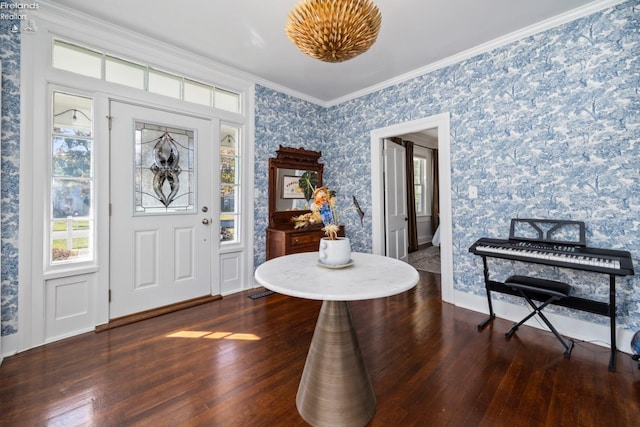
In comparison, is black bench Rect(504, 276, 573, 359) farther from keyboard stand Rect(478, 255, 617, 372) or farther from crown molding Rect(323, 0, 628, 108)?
crown molding Rect(323, 0, 628, 108)

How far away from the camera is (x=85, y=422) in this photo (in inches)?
58.1

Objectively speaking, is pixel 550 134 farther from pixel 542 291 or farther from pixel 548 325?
pixel 548 325

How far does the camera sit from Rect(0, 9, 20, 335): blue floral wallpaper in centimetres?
210

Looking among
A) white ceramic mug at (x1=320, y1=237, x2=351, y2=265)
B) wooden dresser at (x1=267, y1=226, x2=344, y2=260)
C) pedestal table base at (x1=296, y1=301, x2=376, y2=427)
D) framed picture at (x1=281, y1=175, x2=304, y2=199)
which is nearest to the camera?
pedestal table base at (x1=296, y1=301, x2=376, y2=427)

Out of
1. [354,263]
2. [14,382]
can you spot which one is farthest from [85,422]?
[354,263]

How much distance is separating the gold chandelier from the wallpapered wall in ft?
6.54

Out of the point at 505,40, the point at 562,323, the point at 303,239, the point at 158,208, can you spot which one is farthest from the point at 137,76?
the point at 562,323

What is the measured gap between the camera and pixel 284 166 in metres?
4.00

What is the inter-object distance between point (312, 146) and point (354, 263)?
297 cm

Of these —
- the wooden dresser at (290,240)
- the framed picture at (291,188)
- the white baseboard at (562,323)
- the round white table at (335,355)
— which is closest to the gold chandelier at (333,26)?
the round white table at (335,355)

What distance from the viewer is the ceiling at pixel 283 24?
229 cm

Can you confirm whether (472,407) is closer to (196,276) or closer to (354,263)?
(354,263)

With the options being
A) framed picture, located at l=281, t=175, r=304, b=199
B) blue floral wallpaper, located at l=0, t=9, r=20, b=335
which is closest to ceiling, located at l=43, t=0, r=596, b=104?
blue floral wallpaper, located at l=0, t=9, r=20, b=335

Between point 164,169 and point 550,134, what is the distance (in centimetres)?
374
